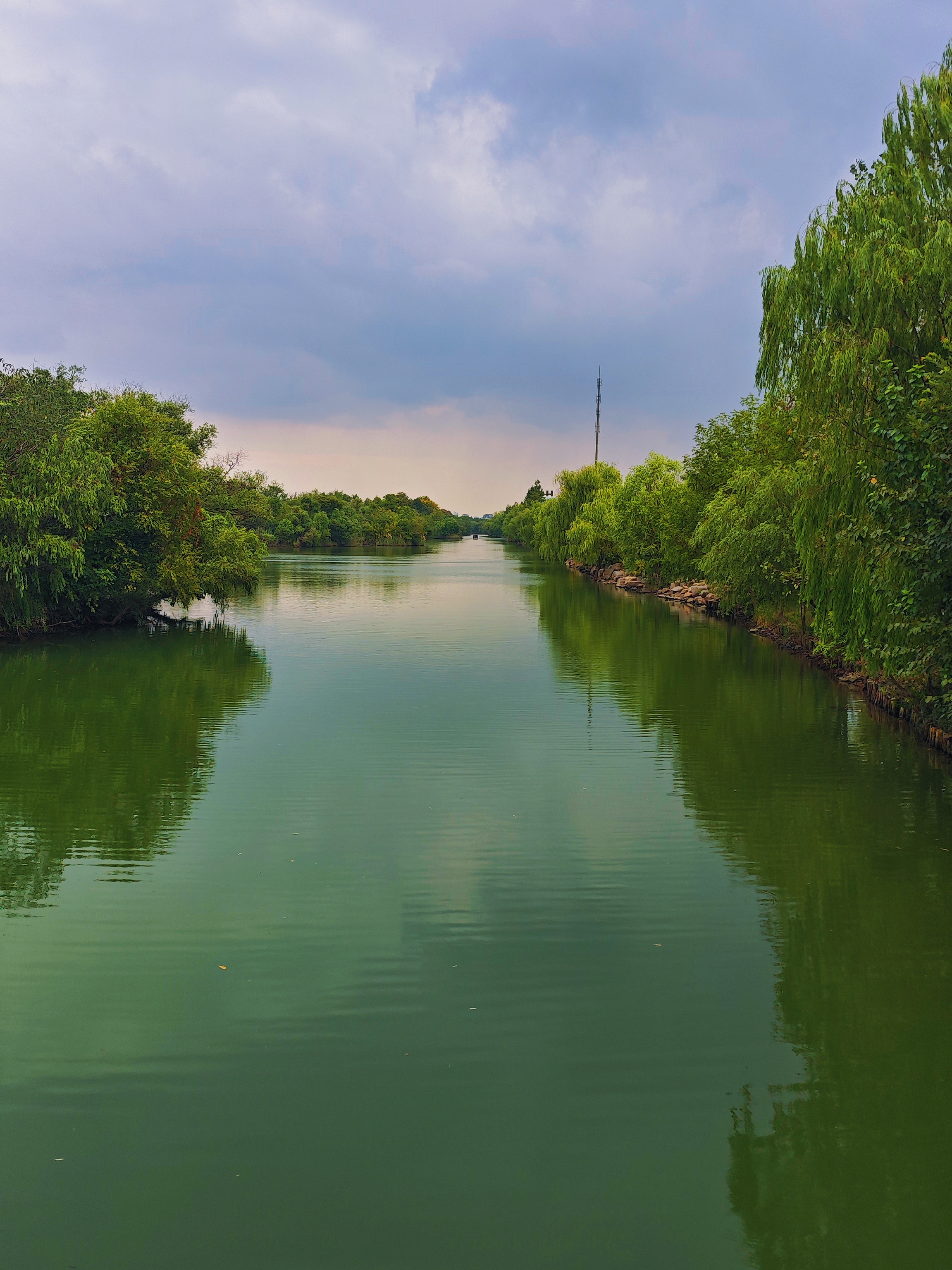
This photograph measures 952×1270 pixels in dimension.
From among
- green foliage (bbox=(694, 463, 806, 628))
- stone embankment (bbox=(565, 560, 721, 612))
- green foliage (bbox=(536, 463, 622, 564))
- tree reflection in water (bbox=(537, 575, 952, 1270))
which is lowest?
tree reflection in water (bbox=(537, 575, 952, 1270))

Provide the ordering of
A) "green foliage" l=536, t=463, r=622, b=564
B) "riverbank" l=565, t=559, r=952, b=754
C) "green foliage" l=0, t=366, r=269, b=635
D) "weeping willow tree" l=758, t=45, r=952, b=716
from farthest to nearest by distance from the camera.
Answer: "green foliage" l=536, t=463, r=622, b=564 → "green foliage" l=0, t=366, r=269, b=635 → "riverbank" l=565, t=559, r=952, b=754 → "weeping willow tree" l=758, t=45, r=952, b=716

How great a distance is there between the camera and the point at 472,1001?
6.99 metres

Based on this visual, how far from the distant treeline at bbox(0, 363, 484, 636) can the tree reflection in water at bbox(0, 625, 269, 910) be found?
6.70 ft

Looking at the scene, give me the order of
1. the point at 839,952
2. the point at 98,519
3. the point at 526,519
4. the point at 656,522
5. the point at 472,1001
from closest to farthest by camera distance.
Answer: the point at 472,1001, the point at 839,952, the point at 98,519, the point at 656,522, the point at 526,519

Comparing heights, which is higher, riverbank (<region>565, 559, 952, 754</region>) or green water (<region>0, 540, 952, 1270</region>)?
riverbank (<region>565, 559, 952, 754</region>)

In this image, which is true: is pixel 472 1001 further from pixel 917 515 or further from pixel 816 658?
pixel 816 658

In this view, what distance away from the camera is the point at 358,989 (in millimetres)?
7141

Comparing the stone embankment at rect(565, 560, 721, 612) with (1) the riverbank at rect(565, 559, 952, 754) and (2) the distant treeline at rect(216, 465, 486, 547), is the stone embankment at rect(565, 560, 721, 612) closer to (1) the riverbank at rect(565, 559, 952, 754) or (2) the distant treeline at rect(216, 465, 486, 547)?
(1) the riverbank at rect(565, 559, 952, 754)

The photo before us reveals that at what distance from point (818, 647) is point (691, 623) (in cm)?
1590

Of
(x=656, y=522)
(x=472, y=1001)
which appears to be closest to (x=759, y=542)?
(x=472, y=1001)

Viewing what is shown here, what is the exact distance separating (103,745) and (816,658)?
17942 millimetres

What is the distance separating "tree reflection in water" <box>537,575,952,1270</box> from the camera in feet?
16.3

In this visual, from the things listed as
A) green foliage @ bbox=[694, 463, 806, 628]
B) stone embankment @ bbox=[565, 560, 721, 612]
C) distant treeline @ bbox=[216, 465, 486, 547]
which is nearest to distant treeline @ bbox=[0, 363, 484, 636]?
green foliage @ bbox=[694, 463, 806, 628]

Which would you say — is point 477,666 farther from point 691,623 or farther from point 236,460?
point 236,460
